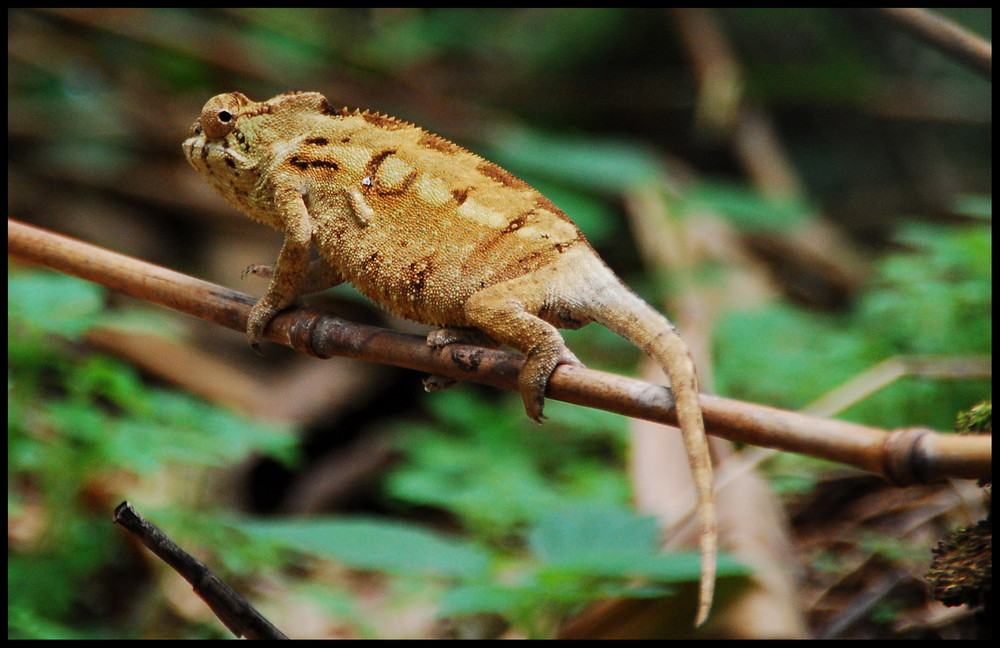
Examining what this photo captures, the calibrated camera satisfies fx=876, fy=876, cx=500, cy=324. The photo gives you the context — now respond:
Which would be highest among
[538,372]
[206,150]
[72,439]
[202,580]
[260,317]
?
[206,150]

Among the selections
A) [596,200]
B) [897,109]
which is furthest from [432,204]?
Result: [897,109]

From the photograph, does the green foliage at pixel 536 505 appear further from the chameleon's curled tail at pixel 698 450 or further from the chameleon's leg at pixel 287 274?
the chameleon's leg at pixel 287 274

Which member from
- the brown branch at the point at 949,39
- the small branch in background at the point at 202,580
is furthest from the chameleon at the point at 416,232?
the brown branch at the point at 949,39

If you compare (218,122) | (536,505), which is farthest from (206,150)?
(536,505)

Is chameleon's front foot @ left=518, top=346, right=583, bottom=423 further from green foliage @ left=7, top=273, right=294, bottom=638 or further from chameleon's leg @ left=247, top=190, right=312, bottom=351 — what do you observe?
green foliage @ left=7, top=273, right=294, bottom=638

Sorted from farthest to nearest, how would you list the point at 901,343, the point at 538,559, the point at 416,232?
the point at 901,343 < the point at 538,559 < the point at 416,232

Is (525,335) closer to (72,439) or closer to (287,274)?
(287,274)
